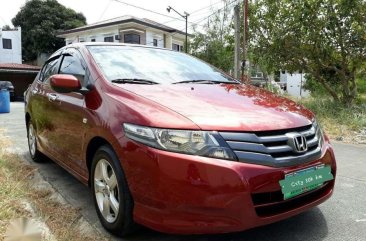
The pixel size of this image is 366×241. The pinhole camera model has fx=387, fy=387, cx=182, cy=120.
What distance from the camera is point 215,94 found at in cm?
308

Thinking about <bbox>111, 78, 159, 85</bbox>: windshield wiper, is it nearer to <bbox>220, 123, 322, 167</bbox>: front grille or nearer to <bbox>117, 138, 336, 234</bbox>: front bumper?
<bbox>117, 138, 336, 234</bbox>: front bumper

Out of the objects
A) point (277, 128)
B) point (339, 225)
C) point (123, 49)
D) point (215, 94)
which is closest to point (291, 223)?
point (339, 225)

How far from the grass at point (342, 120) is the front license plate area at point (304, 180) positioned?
15.5ft

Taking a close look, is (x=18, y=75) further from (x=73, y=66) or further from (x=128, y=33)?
(x=73, y=66)

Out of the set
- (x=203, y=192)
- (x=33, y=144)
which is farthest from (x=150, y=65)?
(x=33, y=144)

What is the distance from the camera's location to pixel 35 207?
11.0 feet

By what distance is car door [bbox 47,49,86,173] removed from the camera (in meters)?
3.30

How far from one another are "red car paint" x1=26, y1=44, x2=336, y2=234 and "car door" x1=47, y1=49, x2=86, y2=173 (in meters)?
0.06

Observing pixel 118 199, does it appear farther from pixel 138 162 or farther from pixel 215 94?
pixel 215 94

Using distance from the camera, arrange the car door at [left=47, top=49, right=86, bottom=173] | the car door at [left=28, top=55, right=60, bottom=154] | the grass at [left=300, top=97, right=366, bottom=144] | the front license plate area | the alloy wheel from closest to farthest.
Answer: the front license plate area → the alloy wheel → the car door at [left=47, top=49, right=86, bottom=173] → the car door at [left=28, top=55, right=60, bottom=154] → the grass at [left=300, top=97, right=366, bottom=144]

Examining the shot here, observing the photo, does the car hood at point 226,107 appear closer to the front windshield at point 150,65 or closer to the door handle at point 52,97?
the front windshield at point 150,65

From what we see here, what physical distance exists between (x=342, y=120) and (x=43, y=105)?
6664 mm

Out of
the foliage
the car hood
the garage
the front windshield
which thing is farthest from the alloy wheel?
the garage

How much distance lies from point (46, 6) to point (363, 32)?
122 feet
